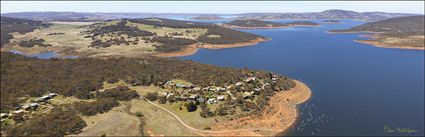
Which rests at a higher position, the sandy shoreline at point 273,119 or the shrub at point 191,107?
the shrub at point 191,107

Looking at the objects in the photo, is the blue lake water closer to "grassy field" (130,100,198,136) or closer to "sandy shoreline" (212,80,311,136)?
"sandy shoreline" (212,80,311,136)

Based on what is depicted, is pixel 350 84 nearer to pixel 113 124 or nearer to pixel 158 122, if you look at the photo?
pixel 158 122

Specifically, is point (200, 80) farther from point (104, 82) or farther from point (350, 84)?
point (350, 84)

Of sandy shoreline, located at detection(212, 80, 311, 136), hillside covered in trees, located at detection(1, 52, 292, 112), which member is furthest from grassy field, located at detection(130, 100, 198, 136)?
hillside covered in trees, located at detection(1, 52, 292, 112)

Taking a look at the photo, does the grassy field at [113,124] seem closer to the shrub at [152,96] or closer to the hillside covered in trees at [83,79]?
the hillside covered in trees at [83,79]

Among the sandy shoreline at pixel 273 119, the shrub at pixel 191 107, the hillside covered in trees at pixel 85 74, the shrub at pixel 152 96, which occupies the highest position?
the hillside covered in trees at pixel 85 74

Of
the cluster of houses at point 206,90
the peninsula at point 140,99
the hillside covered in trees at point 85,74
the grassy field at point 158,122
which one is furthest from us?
the hillside covered in trees at point 85,74

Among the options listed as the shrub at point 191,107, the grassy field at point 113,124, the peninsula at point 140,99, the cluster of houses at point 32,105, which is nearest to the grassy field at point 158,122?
the peninsula at point 140,99

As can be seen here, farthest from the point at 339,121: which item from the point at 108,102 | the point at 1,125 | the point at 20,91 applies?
the point at 20,91
